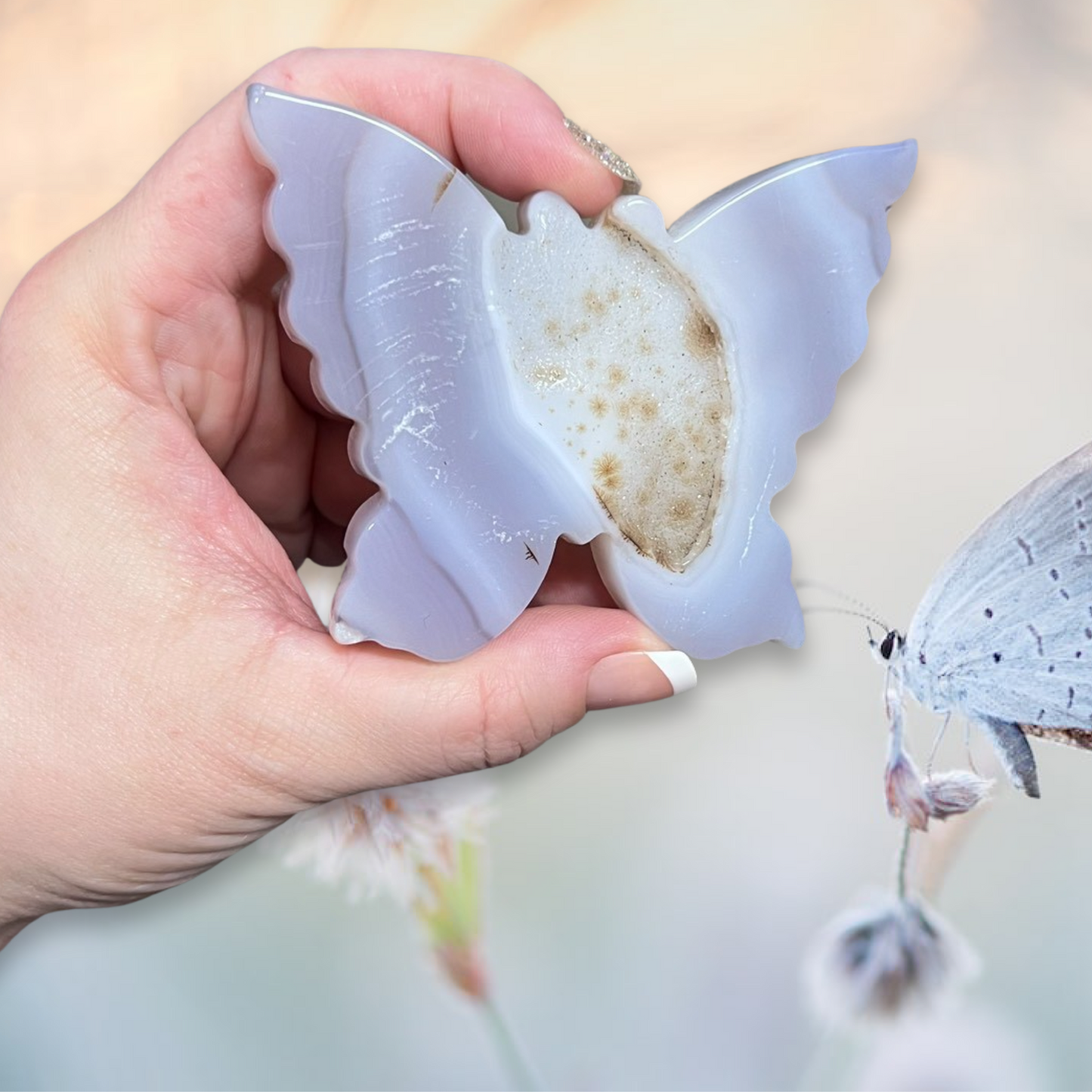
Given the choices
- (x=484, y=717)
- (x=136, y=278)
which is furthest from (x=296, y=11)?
(x=484, y=717)

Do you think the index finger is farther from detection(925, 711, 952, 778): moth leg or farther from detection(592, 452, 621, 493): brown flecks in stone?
detection(925, 711, 952, 778): moth leg

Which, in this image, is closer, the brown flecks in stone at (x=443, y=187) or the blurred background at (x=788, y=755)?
the brown flecks in stone at (x=443, y=187)

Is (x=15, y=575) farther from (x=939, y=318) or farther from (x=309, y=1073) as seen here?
(x=939, y=318)

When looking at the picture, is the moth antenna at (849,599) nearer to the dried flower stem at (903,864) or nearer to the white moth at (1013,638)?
the white moth at (1013,638)

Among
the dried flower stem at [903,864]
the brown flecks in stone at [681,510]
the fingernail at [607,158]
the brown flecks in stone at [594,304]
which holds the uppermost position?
the fingernail at [607,158]

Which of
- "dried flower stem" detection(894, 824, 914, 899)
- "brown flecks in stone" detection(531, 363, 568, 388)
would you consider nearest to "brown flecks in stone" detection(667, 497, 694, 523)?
"brown flecks in stone" detection(531, 363, 568, 388)

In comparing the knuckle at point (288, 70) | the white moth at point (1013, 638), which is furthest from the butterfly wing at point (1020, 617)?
the knuckle at point (288, 70)

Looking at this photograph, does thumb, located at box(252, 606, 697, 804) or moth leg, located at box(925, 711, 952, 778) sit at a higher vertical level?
thumb, located at box(252, 606, 697, 804)

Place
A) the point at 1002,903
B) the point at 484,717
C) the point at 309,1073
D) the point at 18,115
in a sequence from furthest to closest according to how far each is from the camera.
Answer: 1. the point at 18,115
2. the point at 309,1073
3. the point at 1002,903
4. the point at 484,717
